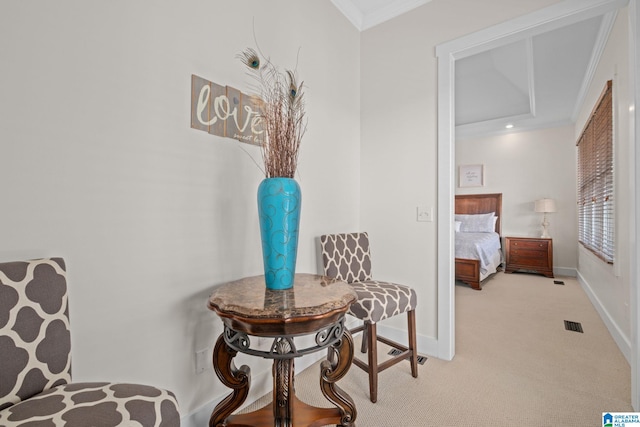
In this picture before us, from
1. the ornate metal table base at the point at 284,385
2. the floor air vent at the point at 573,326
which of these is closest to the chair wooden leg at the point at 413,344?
the ornate metal table base at the point at 284,385

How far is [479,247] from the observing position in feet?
14.4

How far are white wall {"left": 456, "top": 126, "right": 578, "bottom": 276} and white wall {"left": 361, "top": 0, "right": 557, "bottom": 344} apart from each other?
4.52 metres

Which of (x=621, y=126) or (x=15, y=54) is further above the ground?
(x=621, y=126)

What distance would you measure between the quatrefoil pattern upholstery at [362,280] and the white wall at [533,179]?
15.8 feet

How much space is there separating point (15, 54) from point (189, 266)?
983mm

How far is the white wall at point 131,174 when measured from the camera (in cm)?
102

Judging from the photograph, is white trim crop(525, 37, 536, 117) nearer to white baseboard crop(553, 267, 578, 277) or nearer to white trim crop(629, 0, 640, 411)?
white trim crop(629, 0, 640, 411)

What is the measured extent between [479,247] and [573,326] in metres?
1.53

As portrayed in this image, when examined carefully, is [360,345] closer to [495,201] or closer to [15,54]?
[15,54]

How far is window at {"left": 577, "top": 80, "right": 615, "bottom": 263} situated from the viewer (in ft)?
9.88

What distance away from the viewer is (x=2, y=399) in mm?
790

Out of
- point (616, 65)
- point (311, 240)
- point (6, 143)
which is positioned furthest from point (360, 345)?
point (616, 65)

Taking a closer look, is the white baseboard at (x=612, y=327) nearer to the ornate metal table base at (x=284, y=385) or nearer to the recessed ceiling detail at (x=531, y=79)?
the ornate metal table base at (x=284, y=385)

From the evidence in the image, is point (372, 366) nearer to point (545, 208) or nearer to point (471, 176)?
point (545, 208)
